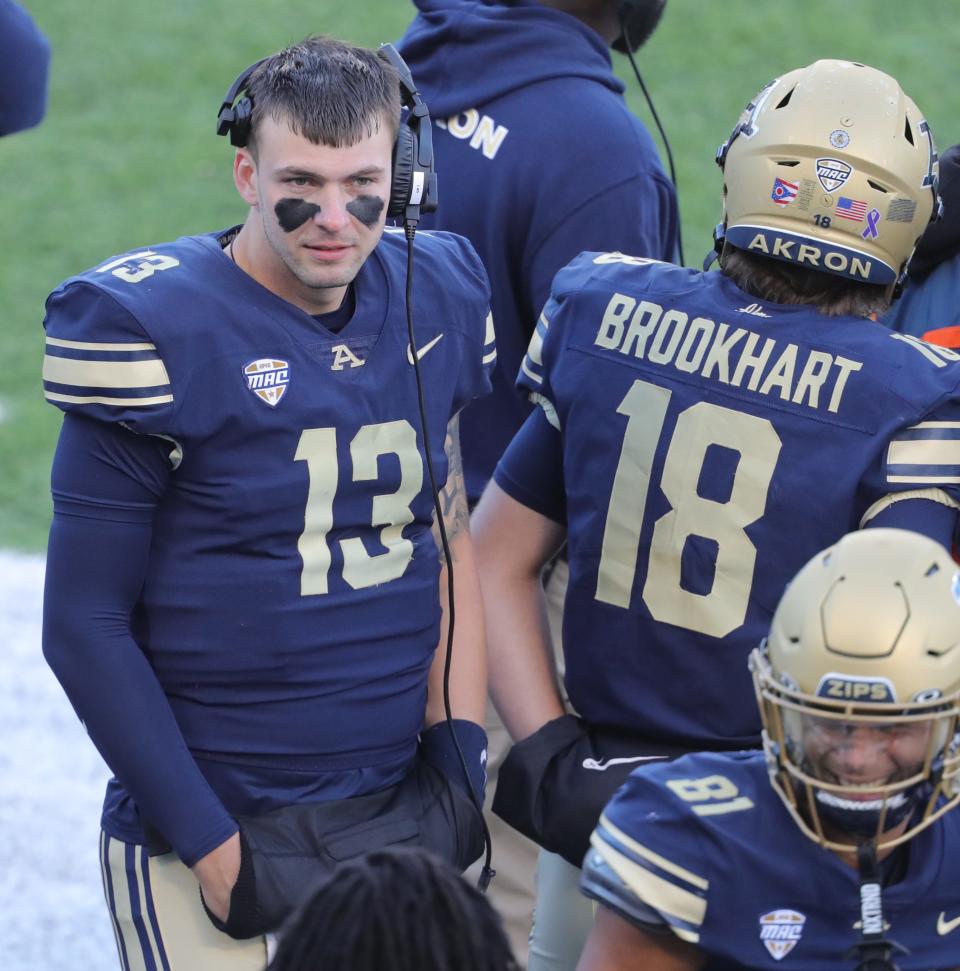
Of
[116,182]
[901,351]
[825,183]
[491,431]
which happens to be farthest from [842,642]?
[116,182]

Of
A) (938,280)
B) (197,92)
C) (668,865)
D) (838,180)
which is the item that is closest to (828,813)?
(668,865)

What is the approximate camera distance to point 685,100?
37.1 feet

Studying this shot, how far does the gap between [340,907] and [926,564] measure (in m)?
0.85

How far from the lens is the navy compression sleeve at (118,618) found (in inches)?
102

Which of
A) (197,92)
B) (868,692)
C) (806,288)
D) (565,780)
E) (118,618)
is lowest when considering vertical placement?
(197,92)

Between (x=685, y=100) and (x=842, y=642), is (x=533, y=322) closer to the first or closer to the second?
(x=842, y=642)

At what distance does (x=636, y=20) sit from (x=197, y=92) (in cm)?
797

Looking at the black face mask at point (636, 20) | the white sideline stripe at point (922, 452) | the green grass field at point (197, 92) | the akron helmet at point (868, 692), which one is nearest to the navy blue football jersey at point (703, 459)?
the white sideline stripe at point (922, 452)

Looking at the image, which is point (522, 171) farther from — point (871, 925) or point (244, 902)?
point (871, 925)

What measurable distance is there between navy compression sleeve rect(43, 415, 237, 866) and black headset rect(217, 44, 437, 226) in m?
0.52

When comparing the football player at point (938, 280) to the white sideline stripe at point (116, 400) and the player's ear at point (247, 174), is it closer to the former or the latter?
the player's ear at point (247, 174)

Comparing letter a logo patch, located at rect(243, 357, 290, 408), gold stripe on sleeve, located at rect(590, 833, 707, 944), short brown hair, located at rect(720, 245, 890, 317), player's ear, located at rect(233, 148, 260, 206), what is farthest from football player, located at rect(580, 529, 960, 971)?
player's ear, located at rect(233, 148, 260, 206)

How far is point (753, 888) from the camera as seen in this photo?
2.18m

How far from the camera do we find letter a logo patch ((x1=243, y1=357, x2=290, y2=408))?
8.71 feet
